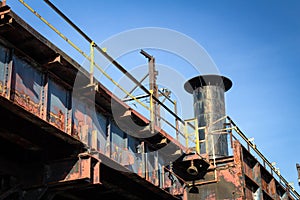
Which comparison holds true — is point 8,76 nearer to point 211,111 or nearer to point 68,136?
point 68,136

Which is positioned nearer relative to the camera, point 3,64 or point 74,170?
point 3,64

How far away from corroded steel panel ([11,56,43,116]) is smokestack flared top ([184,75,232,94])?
1241 cm

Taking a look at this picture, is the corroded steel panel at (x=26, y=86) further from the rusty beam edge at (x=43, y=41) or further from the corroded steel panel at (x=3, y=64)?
the rusty beam edge at (x=43, y=41)

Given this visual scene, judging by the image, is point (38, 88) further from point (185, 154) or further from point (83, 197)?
point (185, 154)

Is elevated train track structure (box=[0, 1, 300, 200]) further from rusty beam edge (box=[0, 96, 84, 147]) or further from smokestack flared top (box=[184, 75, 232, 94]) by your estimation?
smokestack flared top (box=[184, 75, 232, 94])

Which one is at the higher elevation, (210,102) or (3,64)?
(210,102)

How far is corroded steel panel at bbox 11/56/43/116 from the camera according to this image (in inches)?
364

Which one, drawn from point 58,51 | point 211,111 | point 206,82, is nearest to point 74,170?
point 58,51

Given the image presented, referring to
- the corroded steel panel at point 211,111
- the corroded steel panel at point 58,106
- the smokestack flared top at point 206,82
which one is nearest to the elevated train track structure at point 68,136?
the corroded steel panel at point 58,106

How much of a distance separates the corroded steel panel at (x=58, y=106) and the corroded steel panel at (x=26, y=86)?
1.15 ft

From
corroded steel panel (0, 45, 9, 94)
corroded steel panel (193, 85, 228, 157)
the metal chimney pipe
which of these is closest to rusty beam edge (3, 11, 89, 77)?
corroded steel panel (0, 45, 9, 94)

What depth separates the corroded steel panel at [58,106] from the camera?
10.1 metres

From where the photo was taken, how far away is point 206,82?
21734mm

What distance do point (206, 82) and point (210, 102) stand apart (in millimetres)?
997
